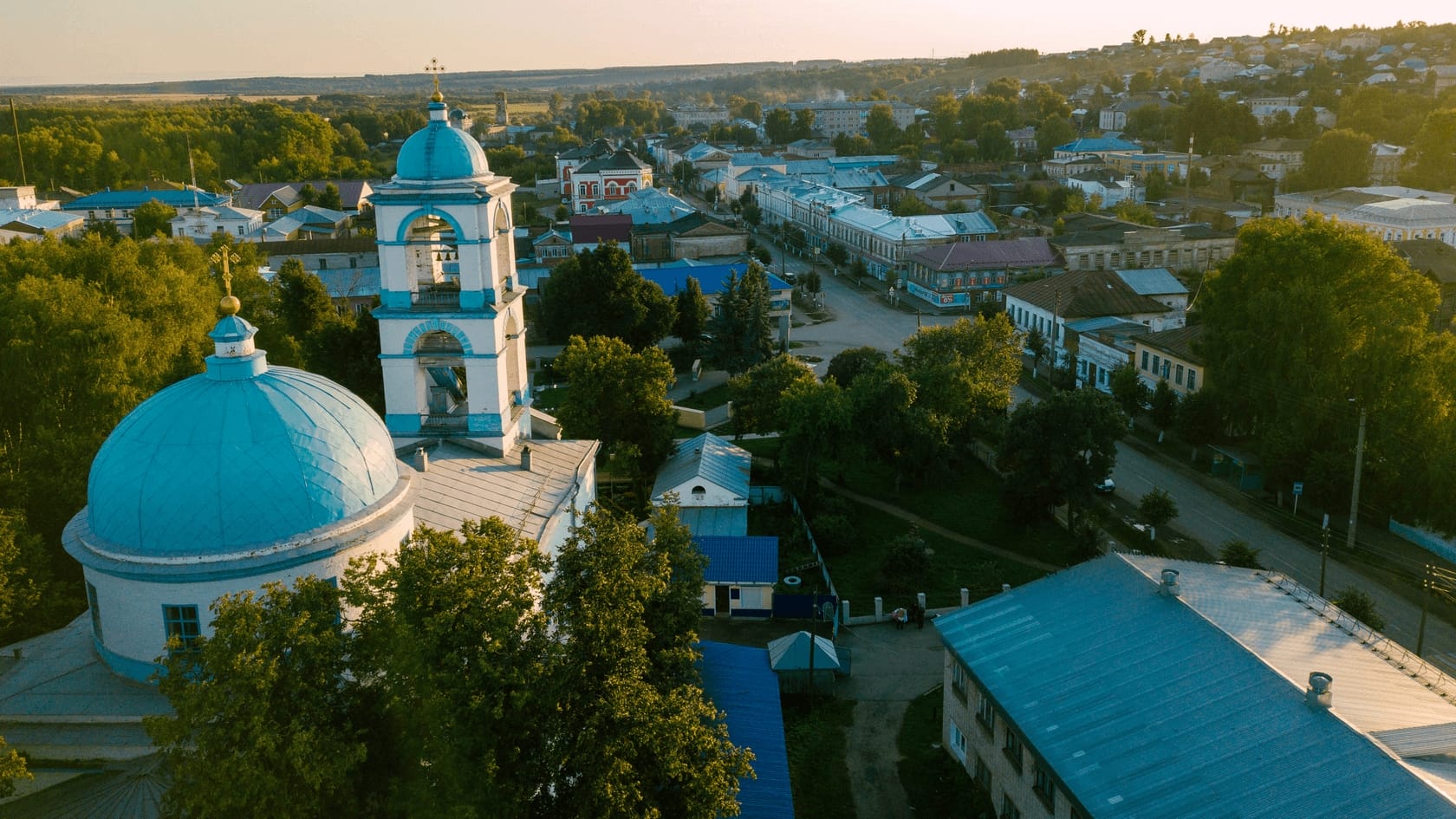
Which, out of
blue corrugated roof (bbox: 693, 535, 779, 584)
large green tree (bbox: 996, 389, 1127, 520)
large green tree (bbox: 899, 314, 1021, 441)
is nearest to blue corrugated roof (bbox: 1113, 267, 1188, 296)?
large green tree (bbox: 899, 314, 1021, 441)

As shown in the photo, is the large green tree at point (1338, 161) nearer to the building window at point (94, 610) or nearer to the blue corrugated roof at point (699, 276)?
the blue corrugated roof at point (699, 276)

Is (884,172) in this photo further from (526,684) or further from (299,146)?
(526,684)

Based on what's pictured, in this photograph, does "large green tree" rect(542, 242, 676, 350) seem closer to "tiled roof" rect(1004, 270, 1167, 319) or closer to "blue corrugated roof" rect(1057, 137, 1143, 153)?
"tiled roof" rect(1004, 270, 1167, 319)

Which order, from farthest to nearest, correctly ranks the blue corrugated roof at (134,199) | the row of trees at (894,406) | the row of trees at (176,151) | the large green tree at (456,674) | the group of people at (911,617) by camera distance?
the row of trees at (176,151) → the blue corrugated roof at (134,199) → the row of trees at (894,406) → the group of people at (911,617) → the large green tree at (456,674)

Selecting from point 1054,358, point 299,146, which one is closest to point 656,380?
point 1054,358

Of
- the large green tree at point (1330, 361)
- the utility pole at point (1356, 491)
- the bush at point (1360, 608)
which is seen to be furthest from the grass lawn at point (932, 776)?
the large green tree at point (1330, 361)
